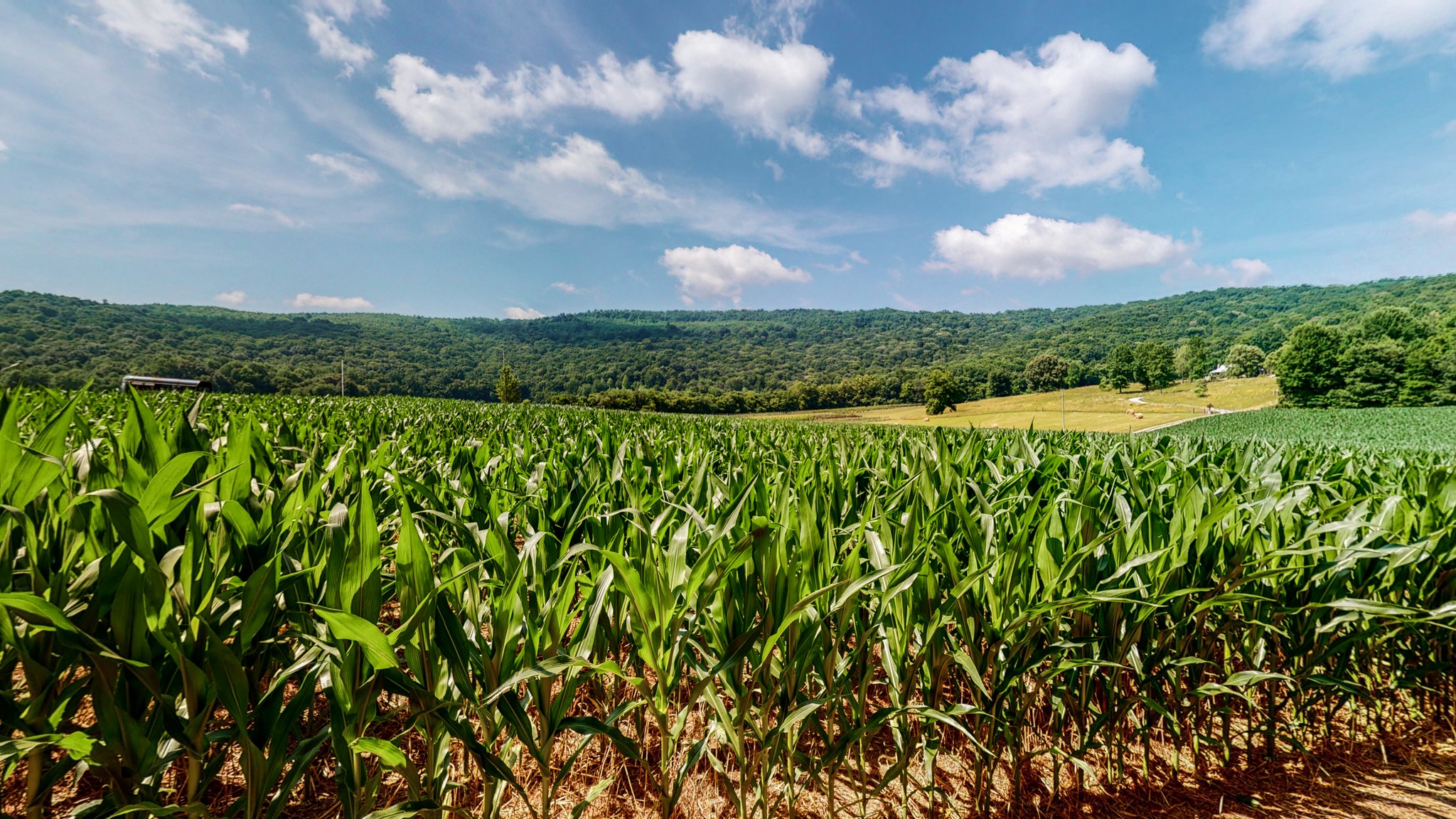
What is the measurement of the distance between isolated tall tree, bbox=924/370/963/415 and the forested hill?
20914 millimetres

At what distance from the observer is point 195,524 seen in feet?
3.76

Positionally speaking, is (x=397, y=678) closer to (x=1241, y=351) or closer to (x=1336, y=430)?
(x=1336, y=430)

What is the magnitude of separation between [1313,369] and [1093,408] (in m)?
19.9

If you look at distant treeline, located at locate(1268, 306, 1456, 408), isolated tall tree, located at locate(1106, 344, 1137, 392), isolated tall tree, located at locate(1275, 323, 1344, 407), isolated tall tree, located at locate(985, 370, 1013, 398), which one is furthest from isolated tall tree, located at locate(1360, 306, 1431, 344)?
isolated tall tree, located at locate(985, 370, 1013, 398)

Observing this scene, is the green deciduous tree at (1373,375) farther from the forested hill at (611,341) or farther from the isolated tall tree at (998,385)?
the isolated tall tree at (998,385)

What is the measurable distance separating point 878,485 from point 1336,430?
48.4 m

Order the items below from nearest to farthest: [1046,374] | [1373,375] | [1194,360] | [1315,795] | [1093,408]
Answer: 1. [1315,795]
2. [1373,375]
3. [1093,408]
4. [1046,374]
5. [1194,360]

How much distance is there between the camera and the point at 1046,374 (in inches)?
3634

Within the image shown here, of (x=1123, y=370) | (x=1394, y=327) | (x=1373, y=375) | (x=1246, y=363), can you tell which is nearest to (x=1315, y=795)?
(x=1373, y=375)

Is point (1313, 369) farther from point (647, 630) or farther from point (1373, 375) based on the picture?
point (647, 630)

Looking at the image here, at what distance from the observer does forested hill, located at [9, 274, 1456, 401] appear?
52875mm

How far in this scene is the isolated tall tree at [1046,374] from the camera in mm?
92000

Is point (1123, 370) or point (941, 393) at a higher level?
point (1123, 370)

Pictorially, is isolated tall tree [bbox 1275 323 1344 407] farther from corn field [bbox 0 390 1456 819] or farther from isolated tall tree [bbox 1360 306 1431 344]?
corn field [bbox 0 390 1456 819]
